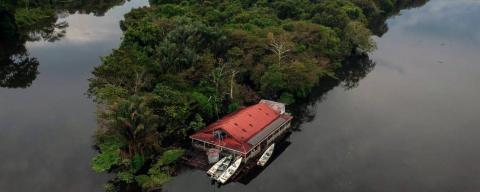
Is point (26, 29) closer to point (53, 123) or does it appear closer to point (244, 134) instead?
point (53, 123)

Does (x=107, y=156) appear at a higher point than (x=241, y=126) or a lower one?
lower

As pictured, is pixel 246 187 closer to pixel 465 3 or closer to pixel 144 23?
pixel 144 23

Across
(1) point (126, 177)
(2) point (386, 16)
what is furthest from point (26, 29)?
(2) point (386, 16)

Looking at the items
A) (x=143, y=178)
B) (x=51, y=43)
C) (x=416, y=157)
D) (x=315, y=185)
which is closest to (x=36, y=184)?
(x=143, y=178)

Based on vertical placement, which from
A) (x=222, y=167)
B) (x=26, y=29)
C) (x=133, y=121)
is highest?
(x=26, y=29)

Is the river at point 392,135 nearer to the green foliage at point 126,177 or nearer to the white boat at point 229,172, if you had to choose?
the white boat at point 229,172

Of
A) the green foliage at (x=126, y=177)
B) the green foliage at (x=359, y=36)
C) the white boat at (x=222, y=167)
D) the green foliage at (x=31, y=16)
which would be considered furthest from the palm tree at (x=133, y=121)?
the green foliage at (x=31, y=16)
